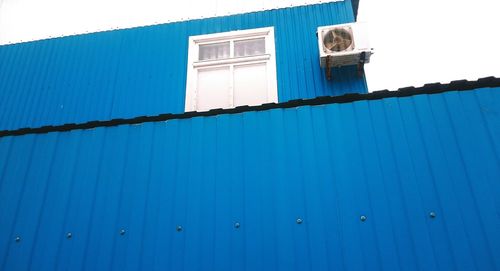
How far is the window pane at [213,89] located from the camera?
5574mm

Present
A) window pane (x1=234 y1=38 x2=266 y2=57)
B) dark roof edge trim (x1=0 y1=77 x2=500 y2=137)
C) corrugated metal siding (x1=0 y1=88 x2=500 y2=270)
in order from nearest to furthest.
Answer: corrugated metal siding (x1=0 y1=88 x2=500 y2=270)
dark roof edge trim (x1=0 y1=77 x2=500 y2=137)
window pane (x1=234 y1=38 x2=266 y2=57)

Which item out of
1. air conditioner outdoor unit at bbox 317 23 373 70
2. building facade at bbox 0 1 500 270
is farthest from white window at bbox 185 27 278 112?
building facade at bbox 0 1 500 270

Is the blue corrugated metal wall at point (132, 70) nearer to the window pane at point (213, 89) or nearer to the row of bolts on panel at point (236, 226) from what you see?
the window pane at point (213, 89)

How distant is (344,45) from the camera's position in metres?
5.14

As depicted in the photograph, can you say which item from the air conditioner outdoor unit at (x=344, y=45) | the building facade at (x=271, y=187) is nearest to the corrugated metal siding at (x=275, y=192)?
the building facade at (x=271, y=187)

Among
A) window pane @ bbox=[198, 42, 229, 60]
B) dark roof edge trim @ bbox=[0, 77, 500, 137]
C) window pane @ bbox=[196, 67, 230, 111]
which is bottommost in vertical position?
dark roof edge trim @ bbox=[0, 77, 500, 137]

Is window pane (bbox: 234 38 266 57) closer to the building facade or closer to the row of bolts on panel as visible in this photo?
the building facade

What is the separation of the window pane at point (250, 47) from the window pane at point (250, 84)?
0.29 meters

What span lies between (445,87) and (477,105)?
1.06 ft

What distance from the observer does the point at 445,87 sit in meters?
3.19

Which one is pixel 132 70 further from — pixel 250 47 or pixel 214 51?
pixel 250 47

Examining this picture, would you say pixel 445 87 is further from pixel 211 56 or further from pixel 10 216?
pixel 10 216

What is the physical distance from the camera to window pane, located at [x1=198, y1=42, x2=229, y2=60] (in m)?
6.04

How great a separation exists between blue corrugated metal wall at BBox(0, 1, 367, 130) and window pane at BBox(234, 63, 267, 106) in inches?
12.4
